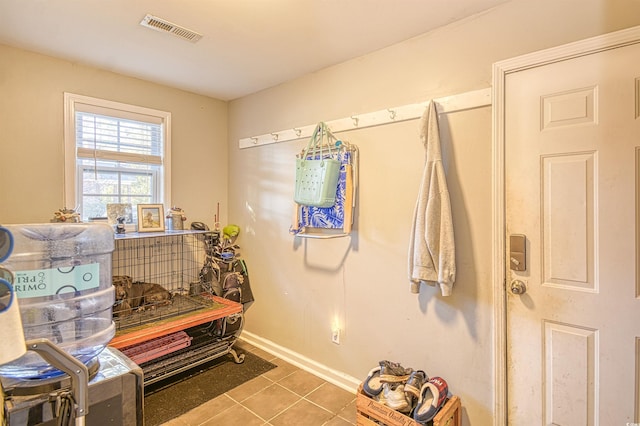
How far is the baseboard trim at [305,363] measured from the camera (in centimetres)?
249

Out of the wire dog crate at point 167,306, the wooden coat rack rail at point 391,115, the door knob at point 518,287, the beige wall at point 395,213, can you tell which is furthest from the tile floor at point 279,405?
the wooden coat rack rail at point 391,115

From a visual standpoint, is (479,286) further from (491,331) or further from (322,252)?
(322,252)

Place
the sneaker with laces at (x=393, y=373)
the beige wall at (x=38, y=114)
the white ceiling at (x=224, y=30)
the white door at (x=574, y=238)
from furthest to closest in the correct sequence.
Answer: the beige wall at (x=38, y=114) < the sneaker with laces at (x=393, y=373) < the white ceiling at (x=224, y=30) < the white door at (x=574, y=238)

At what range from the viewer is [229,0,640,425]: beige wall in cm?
184

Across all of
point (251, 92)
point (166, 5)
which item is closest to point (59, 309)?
point (166, 5)

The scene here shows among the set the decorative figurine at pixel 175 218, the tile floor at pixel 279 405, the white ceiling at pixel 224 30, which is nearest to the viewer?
the white ceiling at pixel 224 30

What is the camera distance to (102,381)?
1049 mm

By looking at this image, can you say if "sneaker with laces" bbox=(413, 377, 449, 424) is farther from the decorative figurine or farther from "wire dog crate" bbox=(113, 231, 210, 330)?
the decorative figurine

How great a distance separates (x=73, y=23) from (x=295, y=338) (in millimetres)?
2752

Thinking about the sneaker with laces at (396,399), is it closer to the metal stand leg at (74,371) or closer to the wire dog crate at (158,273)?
the metal stand leg at (74,371)

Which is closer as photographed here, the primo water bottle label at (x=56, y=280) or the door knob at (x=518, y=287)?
the primo water bottle label at (x=56, y=280)

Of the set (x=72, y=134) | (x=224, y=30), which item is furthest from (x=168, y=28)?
(x=72, y=134)

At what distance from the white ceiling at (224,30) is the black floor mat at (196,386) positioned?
248cm

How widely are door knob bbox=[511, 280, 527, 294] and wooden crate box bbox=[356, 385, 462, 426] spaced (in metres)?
0.71
